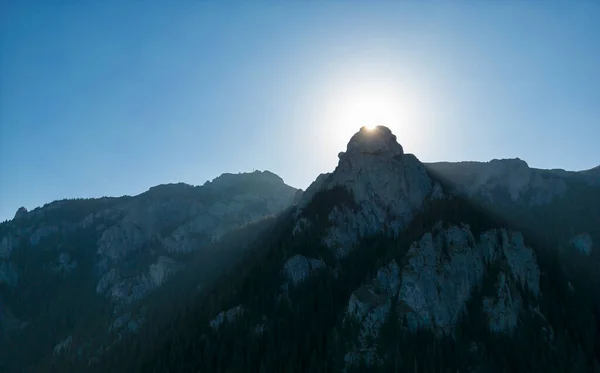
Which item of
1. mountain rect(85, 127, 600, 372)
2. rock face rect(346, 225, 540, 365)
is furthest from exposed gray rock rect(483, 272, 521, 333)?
mountain rect(85, 127, 600, 372)

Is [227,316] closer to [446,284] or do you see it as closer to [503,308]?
[446,284]

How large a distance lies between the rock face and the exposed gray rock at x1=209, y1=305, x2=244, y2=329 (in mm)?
51556

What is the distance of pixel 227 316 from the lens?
7726 inches

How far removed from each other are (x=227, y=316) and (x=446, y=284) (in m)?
97.8

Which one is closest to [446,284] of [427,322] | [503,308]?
[427,322]

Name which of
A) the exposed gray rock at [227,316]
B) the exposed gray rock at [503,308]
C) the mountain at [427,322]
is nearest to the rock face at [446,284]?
the exposed gray rock at [503,308]

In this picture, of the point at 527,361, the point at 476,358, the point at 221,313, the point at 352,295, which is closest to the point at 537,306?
the point at 527,361

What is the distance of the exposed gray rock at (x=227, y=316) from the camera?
19475 cm

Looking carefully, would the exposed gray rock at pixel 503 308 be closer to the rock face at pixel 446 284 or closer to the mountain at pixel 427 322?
the rock face at pixel 446 284

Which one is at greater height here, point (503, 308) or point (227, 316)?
point (503, 308)

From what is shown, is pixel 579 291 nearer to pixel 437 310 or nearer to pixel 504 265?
pixel 504 265

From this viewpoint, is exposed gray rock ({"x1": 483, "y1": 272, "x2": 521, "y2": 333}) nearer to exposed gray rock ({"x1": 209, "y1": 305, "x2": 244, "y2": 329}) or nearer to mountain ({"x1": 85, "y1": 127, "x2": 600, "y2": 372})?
mountain ({"x1": 85, "y1": 127, "x2": 600, "y2": 372})

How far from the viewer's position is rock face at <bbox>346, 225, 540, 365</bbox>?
562 feet

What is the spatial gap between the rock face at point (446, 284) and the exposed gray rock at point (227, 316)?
51556 mm
